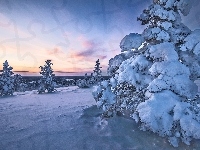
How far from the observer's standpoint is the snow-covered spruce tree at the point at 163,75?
5461 millimetres

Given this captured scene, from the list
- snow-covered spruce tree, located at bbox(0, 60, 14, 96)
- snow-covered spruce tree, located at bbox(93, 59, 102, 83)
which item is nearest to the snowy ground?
snow-covered spruce tree, located at bbox(0, 60, 14, 96)

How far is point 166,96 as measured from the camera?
19.4ft

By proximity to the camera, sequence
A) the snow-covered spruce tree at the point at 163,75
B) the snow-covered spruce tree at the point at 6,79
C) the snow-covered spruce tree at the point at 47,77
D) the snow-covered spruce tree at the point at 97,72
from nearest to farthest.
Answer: the snow-covered spruce tree at the point at 163,75
the snow-covered spruce tree at the point at 6,79
the snow-covered spruce tree at the point at 47,77
the snow-covered spruce tree at the point at 97,72

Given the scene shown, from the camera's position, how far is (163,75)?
6133 mm

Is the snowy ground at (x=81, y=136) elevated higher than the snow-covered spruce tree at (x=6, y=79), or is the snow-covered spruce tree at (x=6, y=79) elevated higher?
the snow-covered spruce tree at (x=6, y=79)

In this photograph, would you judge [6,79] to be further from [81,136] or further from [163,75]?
[163,75]

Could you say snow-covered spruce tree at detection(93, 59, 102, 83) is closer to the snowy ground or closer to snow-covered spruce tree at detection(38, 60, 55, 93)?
snow-covered spruce tree at detection(38, 60, 55, 93)

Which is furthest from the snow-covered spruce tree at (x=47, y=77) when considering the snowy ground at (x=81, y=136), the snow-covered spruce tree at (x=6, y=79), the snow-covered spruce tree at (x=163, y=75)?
the snow-covered spruce tree at (x=163, y=75)

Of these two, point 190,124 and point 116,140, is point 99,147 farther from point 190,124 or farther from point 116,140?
point 190,124

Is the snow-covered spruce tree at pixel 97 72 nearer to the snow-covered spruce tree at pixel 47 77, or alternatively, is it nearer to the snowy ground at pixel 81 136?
the snow-covered spruce tree at pixel 47 77

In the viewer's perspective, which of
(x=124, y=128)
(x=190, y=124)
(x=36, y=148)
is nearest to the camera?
(x=190, y=124)

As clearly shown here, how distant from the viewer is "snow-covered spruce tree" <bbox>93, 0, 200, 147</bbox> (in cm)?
546

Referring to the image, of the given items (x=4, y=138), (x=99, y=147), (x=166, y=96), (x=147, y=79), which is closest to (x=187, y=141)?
(x=166, y=96)

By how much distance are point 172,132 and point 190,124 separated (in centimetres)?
63
